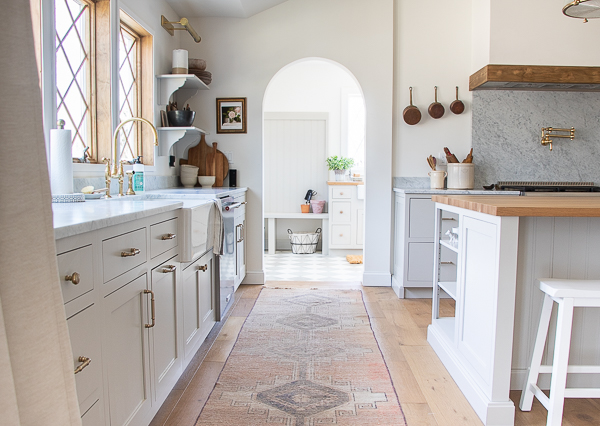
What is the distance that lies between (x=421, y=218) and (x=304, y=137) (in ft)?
8.96

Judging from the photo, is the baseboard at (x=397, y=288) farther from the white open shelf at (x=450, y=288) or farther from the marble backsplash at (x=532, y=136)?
the white open shelf at (x=450, y=288)

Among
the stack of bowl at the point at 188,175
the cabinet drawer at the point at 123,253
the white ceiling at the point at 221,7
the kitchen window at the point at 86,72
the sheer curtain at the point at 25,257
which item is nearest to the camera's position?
the sheer curtain at the point at 25,257

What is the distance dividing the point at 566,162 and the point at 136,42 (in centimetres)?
373

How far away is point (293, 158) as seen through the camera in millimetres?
6117

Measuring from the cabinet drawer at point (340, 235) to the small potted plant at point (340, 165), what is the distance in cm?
65

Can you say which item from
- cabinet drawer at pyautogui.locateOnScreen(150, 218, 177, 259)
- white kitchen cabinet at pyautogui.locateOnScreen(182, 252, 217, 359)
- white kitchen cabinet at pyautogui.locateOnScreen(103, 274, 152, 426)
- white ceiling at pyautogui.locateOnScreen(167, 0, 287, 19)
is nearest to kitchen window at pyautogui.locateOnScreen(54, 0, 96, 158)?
cabinet drawer at pyautogui.locateOnScreen(150, 218, 177, 259)

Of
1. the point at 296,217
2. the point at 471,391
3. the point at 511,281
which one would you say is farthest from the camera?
the point at 296,217

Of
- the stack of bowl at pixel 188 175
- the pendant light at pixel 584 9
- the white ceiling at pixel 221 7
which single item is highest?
the white ceiling at pixel 221 7

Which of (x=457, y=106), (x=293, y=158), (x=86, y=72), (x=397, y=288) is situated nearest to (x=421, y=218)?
(x=397, y=288)

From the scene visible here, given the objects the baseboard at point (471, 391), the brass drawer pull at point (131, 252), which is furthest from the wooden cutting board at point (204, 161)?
the brass drawer pull at point (131, 252)

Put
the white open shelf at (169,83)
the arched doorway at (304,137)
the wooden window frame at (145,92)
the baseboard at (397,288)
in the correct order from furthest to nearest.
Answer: the arched doorway at (304,137) < the baseboard at (397,288) < the white open shelf at (169,83) < the wooden window frame at (145,92)

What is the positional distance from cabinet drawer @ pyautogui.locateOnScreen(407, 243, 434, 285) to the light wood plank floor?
0.30 metres

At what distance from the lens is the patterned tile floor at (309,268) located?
15.0 feet

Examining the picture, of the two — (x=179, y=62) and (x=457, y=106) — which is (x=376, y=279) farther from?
(x=179, y=62)
